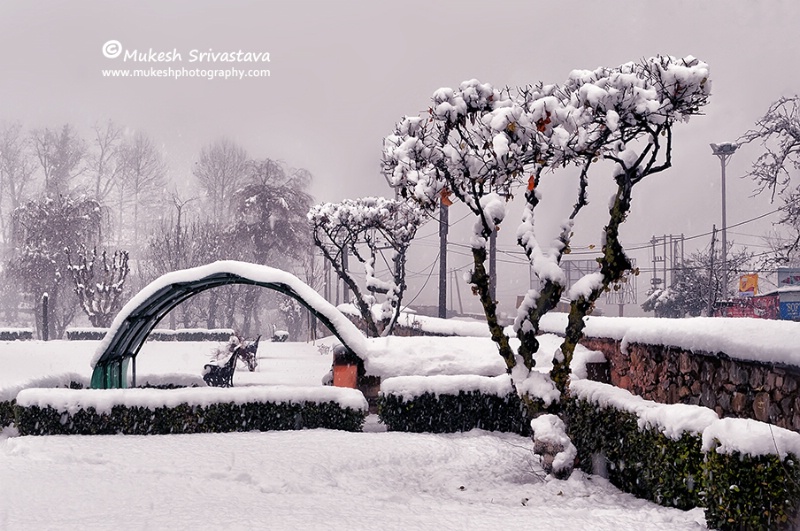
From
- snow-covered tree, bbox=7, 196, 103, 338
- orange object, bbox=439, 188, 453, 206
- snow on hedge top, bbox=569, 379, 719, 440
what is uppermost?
snow-covered tree, bbox=7, 196, 103, 338

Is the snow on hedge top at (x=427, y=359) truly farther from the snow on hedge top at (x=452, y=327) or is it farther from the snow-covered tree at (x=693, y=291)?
the snow-covered tree at (x=693, y=291)

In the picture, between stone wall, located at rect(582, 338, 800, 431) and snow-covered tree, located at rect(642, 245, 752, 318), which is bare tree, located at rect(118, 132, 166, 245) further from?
stone wall, located at rect(582, 338, 800, 431)

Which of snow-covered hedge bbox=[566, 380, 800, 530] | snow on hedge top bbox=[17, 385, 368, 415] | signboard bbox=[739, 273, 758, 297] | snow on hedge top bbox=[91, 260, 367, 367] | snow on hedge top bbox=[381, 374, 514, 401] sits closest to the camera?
snow-covered hedge bbox=[566, 380, 800, 530]

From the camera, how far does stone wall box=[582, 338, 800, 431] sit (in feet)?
20.9

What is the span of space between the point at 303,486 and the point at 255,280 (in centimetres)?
567

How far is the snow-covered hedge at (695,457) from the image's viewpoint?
536 centimetres

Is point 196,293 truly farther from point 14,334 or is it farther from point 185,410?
point 14,334

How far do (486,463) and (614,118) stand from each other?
15.3ft

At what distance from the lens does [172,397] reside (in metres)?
10.6

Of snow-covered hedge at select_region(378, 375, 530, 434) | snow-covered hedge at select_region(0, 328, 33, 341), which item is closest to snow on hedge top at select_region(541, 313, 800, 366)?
snow-covered hedge at select_region(378, 375, 530, 434)

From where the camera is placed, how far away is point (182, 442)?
31.8 ft

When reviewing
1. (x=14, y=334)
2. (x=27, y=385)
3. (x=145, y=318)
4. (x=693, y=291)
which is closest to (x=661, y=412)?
(x=145, y=318)

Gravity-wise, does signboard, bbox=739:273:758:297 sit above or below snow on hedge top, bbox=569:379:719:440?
above

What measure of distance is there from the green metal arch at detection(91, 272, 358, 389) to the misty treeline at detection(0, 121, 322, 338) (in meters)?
22.3
